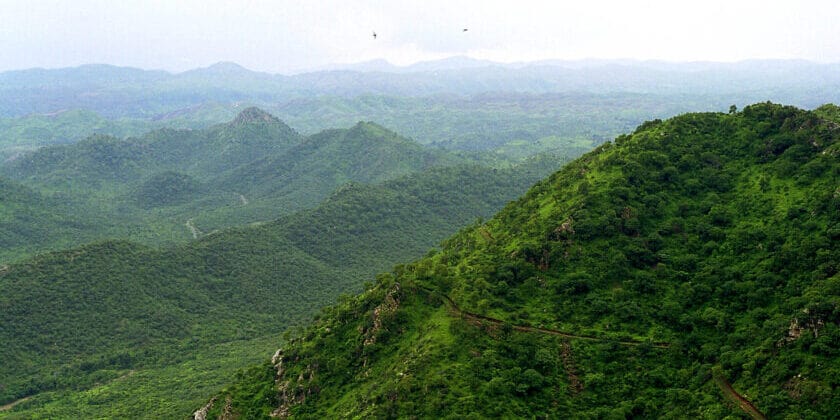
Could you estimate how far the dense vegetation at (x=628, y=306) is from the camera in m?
48.5

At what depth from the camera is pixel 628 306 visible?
58250mm

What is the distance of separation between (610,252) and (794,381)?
77.4ft

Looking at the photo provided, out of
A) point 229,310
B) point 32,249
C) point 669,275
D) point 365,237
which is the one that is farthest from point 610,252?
point 32,249

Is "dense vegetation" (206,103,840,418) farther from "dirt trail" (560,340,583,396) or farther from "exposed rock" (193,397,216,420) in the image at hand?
"exposed rock" (193,397,216,420)

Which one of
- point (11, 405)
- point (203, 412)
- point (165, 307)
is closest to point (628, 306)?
point (203, 412)

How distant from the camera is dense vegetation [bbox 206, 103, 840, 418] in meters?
48.5

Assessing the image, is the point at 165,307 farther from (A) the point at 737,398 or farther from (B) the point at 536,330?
(A) the point at 737,398

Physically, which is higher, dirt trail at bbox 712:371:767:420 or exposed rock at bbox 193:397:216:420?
dirt trail at bbox 712:371:767:420

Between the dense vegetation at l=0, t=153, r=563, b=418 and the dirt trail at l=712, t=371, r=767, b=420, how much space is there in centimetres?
7373

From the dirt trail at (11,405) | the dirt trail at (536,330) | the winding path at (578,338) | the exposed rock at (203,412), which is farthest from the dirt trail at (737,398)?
the dirt trail at (11,405)

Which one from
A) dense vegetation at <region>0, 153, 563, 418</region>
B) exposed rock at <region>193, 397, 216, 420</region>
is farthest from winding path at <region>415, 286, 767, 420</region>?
dense vegetation at <region>0, 153, 563, 418</region>

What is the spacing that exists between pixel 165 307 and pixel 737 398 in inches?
5114

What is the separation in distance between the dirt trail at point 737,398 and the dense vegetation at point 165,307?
73.7 metres

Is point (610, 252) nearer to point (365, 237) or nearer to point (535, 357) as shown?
point (535, 357)
